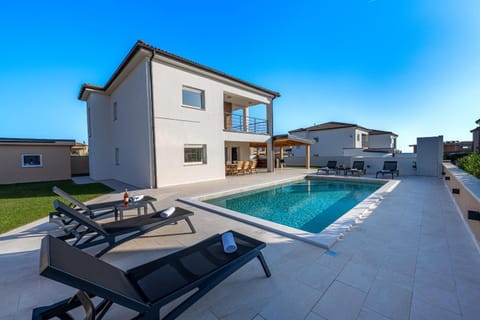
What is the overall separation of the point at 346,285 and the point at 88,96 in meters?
19.1

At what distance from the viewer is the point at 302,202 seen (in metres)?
8.09

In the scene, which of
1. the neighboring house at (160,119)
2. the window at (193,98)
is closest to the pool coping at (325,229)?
the neighboring house at (160,119)

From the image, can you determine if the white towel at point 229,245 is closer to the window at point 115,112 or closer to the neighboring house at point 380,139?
the window at point 115,112

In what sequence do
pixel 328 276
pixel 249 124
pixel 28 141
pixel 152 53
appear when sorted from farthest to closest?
1. pixel 249 124
2. pixel 28 141
3. pixel 152 53
4. pixel 328 276

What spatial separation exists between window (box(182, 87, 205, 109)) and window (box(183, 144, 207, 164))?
2371 mm

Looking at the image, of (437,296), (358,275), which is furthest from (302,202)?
(437,296)

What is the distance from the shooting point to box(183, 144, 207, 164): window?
11.4m

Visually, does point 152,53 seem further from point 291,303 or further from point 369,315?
point 369,315

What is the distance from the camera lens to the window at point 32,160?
13.4 metres

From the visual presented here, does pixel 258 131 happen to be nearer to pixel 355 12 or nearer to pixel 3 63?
pixel 355 12

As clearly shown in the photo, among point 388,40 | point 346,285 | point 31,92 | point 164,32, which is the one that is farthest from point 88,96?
point 388,40

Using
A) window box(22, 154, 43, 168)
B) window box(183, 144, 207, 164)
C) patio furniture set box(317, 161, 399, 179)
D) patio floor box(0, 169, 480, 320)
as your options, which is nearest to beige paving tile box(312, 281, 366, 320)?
patio floor box(0, 169, 480, 320)

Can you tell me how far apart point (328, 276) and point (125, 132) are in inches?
516

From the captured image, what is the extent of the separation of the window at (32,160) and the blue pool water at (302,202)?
14291 mm
